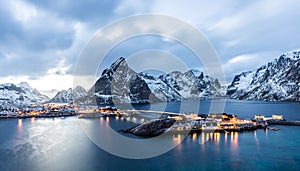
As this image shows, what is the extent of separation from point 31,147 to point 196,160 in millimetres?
16461

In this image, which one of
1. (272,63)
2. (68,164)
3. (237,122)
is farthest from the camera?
(272,63)

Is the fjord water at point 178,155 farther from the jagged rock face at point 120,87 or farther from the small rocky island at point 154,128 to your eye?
the jagged rock face at point 120,87

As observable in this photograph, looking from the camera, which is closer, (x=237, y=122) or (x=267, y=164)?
(x=267, y=164)

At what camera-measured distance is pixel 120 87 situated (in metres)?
132

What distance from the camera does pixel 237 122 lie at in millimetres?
33469

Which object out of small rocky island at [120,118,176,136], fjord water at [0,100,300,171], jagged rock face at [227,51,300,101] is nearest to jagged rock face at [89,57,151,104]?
jagged rock face at [227,51,300,101]

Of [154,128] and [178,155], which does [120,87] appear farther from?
[178,155]

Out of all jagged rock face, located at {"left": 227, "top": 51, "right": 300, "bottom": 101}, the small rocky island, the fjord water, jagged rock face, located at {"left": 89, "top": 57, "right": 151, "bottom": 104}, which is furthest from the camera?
jagged rock face, located at {"left": 89, "top": 57, "right": 151, "bottom": 104}

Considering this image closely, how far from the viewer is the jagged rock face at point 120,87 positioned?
11619 centimetres

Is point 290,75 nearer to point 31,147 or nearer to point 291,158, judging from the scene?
point 291,158

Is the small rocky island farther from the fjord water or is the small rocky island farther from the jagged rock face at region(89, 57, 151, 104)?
the jagged rock face at region(89, 57, 151, 104)

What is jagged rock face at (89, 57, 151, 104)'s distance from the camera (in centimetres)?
11619

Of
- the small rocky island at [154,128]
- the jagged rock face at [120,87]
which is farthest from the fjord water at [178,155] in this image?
the jagged rock face at [120,87]

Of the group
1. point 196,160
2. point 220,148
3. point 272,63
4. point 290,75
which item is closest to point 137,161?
point 196,160
